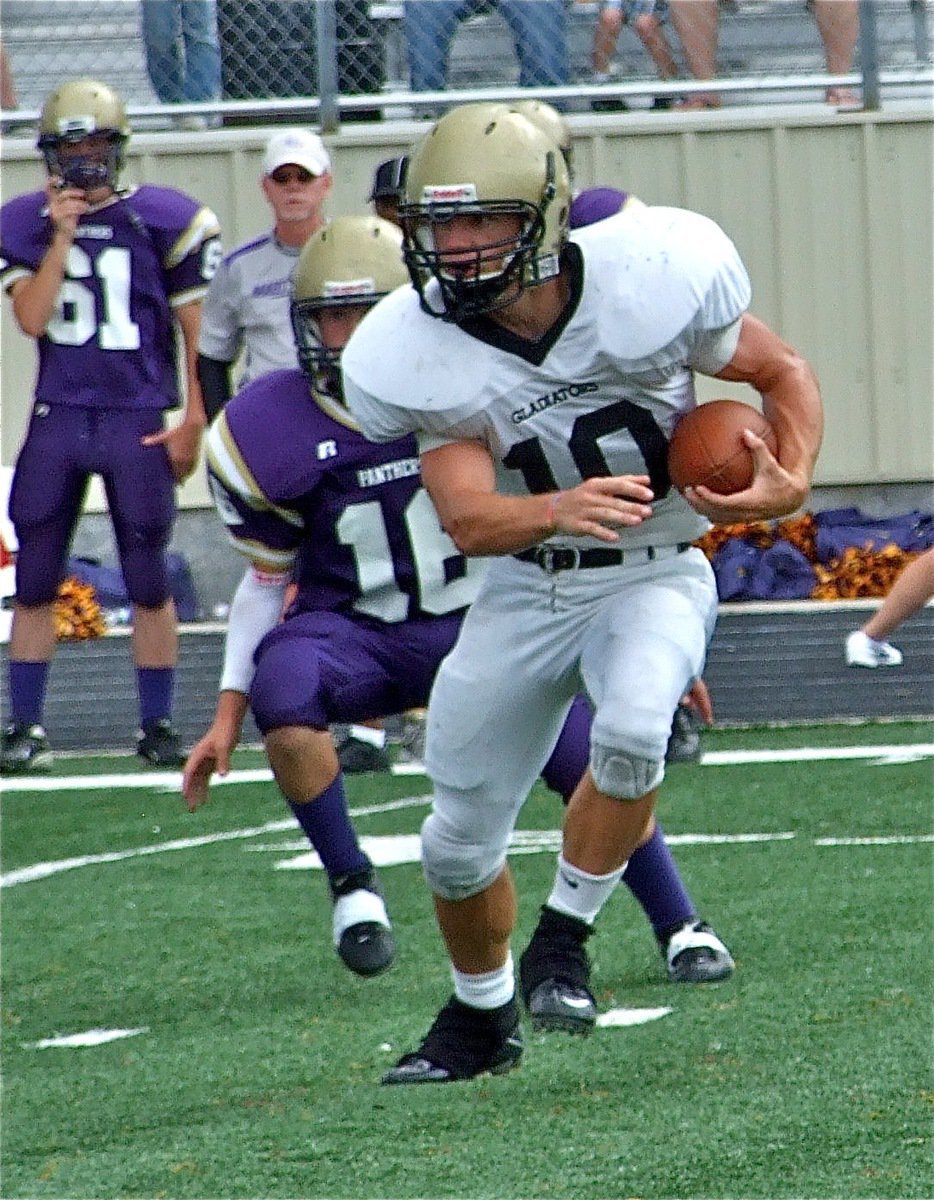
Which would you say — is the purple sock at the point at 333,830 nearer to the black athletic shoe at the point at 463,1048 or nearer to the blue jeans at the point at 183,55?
the black athletic shoe at the point at 463,1048

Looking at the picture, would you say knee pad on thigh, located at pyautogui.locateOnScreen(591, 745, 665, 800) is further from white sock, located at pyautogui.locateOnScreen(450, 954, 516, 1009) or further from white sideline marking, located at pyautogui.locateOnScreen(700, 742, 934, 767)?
white sideline marking, located at pyautogui.locateOnScreen(700, 742, 934, 767)

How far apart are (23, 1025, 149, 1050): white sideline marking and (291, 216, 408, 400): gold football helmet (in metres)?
1.36

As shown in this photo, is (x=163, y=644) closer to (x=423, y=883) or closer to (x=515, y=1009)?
(x=423, y=883)

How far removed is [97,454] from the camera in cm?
664

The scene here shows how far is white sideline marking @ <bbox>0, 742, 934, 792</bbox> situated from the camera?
6.76 meters

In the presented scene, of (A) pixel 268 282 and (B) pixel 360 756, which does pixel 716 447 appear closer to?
(B) pixel 360 756

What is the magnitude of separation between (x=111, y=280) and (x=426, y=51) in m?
2.73

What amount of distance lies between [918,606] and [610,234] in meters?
3.47

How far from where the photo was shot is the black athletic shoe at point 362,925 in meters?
4.21

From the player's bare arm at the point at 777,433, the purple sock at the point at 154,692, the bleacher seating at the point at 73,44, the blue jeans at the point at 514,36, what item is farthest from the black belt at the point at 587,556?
the bleacher seating at the point at 73,44

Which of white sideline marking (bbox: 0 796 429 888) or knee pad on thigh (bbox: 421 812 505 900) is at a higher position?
knee pad on thigh (bbox: 421 812 505 900)

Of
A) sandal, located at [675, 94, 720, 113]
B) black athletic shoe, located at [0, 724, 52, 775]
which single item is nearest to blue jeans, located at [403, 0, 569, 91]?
sandal, located at [675, 94, 720, 113]

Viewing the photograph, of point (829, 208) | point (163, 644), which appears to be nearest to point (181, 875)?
point (163, 644)

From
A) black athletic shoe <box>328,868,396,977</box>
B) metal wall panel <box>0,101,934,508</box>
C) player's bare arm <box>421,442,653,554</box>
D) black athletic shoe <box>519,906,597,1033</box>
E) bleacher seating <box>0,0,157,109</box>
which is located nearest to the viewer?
player's bare arm <box>421,442,653,554</box>
